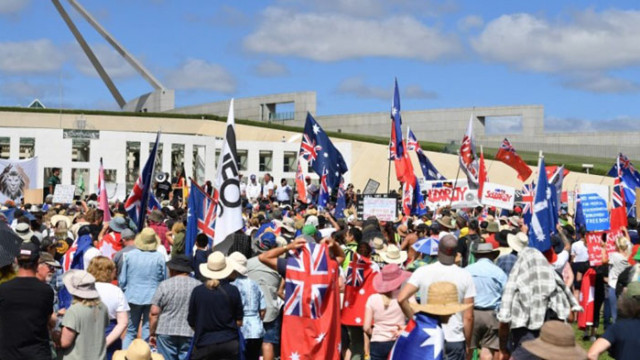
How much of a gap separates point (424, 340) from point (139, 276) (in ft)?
13.8

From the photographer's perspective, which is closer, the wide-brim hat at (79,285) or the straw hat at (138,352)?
the straw hat at (138,352)

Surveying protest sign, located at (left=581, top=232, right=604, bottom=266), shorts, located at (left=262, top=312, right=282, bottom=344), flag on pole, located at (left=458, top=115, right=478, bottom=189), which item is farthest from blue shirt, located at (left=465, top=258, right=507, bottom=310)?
flag on pole, located at (left=458, top=115, right=478, bottom=189)

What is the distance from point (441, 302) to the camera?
7770 millimetres

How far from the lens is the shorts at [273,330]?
1034 centimetres

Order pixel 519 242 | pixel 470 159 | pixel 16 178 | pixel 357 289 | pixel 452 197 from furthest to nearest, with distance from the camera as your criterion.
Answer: pixel 16 178
pixel 470 159
pixel 452 197
pixel 357 289
pixel 519 242

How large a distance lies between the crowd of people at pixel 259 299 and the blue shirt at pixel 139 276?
0.03ft

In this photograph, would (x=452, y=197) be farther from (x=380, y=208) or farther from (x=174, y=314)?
(x=174, y=314)

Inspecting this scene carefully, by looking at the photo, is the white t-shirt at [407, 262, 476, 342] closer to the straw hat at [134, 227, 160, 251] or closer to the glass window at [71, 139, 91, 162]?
the straw hat at [134, 227, 160, 251]

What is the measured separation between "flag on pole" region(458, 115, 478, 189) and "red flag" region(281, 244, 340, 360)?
1523 centimetres

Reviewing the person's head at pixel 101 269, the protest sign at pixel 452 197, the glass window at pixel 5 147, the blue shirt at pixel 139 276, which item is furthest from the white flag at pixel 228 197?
the glass window at pixel 5 147

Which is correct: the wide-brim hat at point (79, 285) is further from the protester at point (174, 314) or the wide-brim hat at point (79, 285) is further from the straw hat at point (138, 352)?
the protester at point (174, 314)

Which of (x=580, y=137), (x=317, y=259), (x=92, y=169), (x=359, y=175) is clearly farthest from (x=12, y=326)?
(x=580, y=137)

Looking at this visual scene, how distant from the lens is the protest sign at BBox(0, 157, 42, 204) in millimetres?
26378

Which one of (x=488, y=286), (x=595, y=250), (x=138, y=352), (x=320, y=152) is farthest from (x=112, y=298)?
(x=320, y=152)
